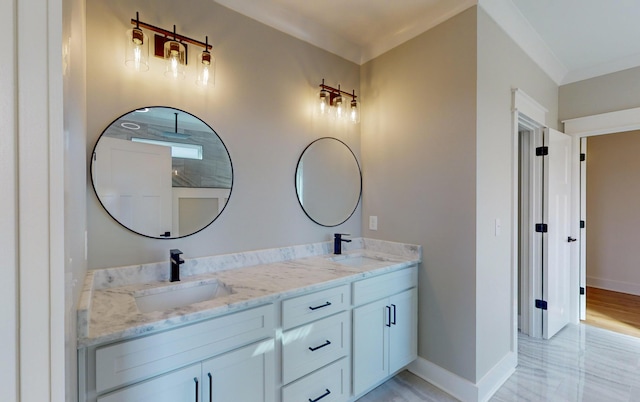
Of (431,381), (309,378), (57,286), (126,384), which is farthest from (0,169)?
(431,381)

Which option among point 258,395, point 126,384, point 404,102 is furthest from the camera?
point 404,102

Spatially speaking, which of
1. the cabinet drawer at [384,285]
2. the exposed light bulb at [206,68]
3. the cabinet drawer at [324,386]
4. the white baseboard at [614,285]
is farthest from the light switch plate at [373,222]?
the white baseboard at [614,285]

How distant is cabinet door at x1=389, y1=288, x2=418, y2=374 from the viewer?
2.06 meters

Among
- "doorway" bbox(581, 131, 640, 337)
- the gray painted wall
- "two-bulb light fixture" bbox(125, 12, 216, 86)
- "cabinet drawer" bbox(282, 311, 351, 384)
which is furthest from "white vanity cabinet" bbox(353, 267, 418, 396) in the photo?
"doorway" bbox(581, 131, 640, 337)

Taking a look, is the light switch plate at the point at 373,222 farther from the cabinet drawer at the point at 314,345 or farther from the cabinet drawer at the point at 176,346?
the cabinet drawer at the point at 176,346

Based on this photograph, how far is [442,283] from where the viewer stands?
2.10 metres

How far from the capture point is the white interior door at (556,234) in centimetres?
279

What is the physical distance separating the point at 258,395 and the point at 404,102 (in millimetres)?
2235

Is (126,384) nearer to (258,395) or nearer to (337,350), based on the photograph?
(258,395)

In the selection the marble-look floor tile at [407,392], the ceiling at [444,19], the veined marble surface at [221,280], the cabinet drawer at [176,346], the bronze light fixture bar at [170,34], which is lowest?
the marble-look floor tile at [407,392]

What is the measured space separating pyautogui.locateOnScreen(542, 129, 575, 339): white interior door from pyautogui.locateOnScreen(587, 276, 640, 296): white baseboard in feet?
6.11

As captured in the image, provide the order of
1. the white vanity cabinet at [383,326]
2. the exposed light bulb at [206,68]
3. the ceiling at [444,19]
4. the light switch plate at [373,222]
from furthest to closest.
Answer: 1. the light switch plate at [373,222]
2. the ceiling at [444,19]
3. the white vanity cabinet at [383,326]
4. the exposed light bulb at [206,68]

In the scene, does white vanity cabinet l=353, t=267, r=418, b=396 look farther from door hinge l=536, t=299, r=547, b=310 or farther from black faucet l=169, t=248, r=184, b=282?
door hinge l=536, t=299, r=547, b=310

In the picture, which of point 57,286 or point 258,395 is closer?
point 57,286
